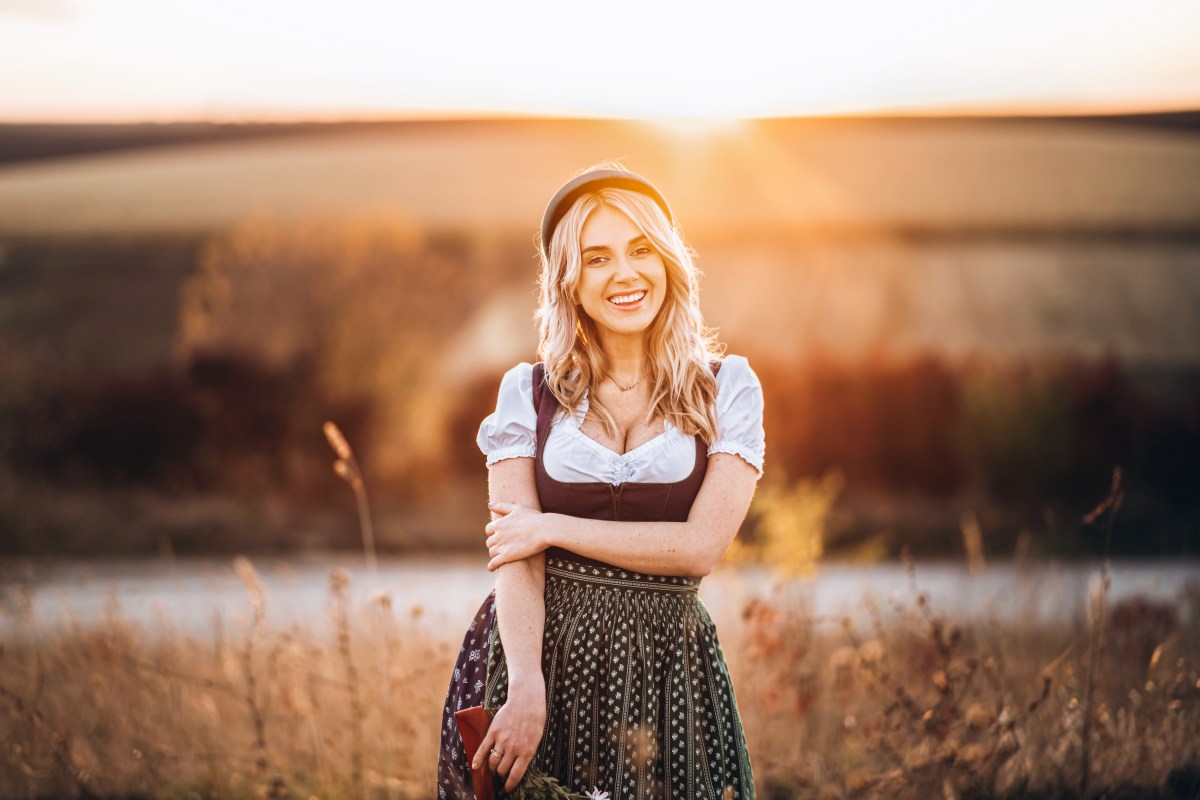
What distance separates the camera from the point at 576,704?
2.56 meters

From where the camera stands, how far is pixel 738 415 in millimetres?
2637

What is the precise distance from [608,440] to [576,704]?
629 mm

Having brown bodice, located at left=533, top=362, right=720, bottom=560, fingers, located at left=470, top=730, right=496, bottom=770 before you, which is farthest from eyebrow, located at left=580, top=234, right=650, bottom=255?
fingers, located at left=470, top=730, right=496, bottom=770

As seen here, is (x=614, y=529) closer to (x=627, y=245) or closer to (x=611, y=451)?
(x=611, y=451)

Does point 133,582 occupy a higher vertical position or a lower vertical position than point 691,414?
lower

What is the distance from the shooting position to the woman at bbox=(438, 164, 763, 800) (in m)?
2.51

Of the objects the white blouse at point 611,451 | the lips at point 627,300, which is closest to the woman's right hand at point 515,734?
the white blouse at point 611,451

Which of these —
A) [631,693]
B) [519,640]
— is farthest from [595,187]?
[631,693]

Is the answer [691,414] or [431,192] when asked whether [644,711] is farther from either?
[431,192]

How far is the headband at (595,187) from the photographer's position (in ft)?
8.63

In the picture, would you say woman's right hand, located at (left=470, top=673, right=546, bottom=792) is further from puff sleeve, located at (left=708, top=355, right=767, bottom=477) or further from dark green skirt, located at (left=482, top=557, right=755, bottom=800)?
puff sleeve, located at (left=708, top=355, right=767, bottom=477)

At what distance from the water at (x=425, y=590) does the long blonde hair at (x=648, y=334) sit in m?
1.40

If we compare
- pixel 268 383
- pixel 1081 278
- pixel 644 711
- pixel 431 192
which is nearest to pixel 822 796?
pixel 644 711

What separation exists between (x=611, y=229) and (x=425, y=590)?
6.76m
